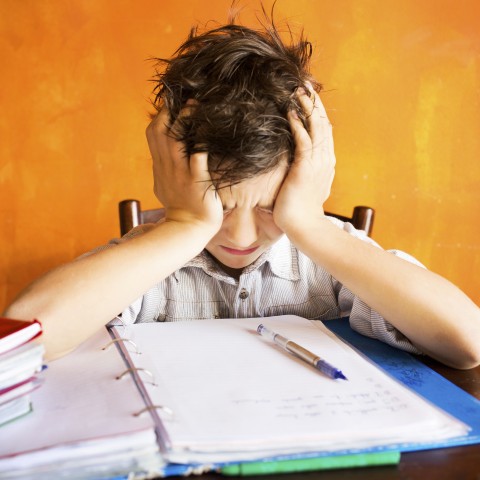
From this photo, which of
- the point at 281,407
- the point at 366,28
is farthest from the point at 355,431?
the point at 366,28

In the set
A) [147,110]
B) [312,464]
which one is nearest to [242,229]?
[312,464]

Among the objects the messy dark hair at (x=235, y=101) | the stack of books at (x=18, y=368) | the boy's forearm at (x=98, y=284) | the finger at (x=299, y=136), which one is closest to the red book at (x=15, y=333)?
the stack of books at (x=18, y=368)

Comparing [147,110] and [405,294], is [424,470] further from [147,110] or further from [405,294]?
[147,110]

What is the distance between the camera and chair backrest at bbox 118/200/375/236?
1.26 m

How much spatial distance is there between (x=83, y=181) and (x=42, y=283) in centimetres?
126

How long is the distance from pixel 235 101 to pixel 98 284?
298mm

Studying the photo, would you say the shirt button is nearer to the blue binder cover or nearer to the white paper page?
the blue binder cover

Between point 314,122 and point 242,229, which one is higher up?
point 314,122

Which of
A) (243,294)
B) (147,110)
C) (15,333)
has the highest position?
(147,110)

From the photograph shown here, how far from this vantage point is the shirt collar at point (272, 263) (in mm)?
962

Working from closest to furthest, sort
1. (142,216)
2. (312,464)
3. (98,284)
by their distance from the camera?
(312,464) → (98,284) → (142,216)

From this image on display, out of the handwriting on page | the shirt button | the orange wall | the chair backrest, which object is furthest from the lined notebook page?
the orange wall

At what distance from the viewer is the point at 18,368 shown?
1.74 feet

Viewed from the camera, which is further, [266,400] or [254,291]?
[254,291]
